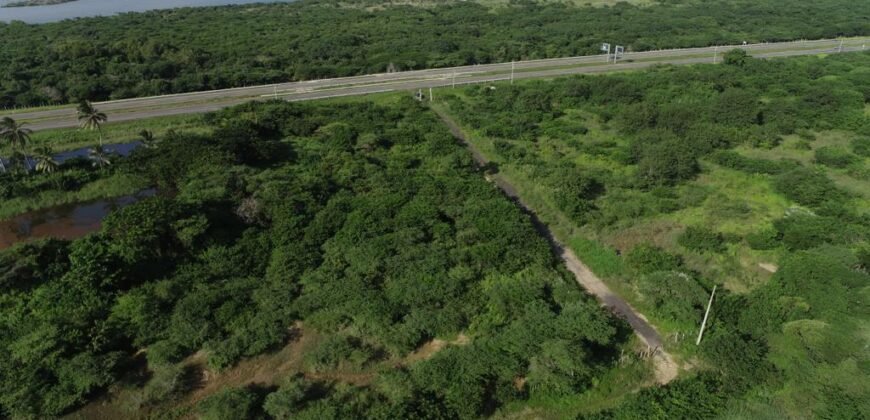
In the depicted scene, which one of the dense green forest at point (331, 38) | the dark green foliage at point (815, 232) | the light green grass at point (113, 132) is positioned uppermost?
the dense green forest at point (331, 38)

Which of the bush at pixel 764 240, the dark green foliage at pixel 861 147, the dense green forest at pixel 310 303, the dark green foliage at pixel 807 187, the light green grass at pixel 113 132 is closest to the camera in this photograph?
the dense green forest at pixel 310 303

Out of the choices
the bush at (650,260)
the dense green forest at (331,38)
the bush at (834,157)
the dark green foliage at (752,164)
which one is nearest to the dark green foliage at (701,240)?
the bush at (650,260)

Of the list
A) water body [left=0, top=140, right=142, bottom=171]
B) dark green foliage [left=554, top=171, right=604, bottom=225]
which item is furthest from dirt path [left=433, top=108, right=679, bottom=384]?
water body [left=0, top=140, right=142, bottom=171]

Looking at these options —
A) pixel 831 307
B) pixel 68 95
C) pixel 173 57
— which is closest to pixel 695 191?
pixel 831 307

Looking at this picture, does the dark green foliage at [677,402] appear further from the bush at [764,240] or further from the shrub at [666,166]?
the shrub at [666,166]

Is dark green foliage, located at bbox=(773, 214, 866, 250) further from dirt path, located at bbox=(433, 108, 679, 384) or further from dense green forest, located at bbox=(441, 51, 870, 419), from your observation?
dirt path, located at bbox=(433, 108, 679, 384)

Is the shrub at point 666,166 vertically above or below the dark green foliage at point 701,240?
above

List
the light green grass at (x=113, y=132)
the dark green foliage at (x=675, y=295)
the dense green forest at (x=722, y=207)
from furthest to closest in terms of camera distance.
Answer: the light green grass at (x=113, y=132)
the dark green foliage at (x=675, y=295)
the dense green forest at (x=722, y=207)
